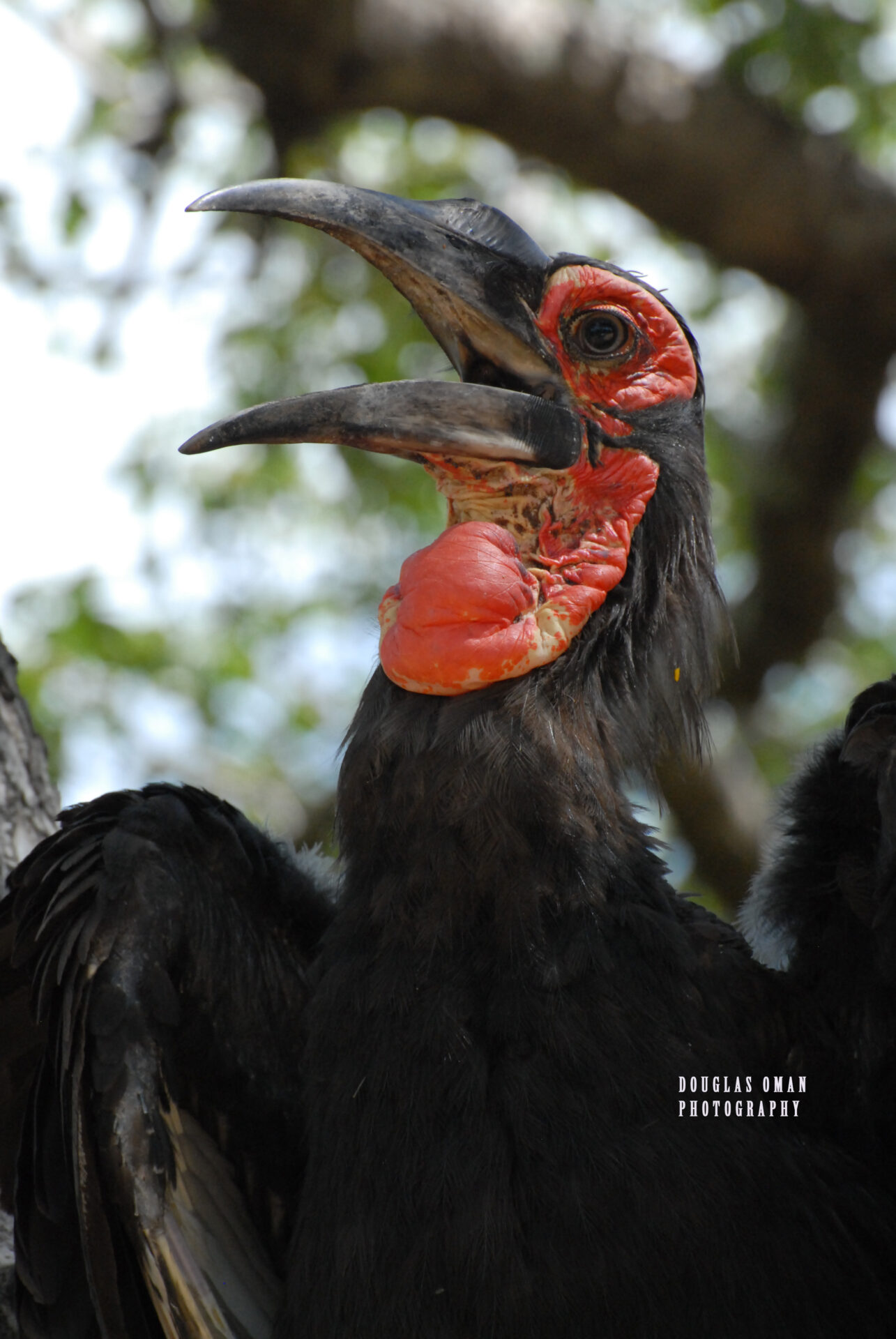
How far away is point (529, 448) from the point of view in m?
2.96

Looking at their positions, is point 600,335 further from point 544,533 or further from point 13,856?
point 13,856

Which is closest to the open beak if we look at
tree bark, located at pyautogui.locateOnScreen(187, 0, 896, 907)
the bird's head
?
the bird's head

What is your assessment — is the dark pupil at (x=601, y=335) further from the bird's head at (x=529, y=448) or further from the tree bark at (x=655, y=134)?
→ the tree bark at (x=655, y=134)

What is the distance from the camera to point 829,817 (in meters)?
2.82

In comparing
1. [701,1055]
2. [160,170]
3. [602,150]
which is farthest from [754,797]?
[701,1055]

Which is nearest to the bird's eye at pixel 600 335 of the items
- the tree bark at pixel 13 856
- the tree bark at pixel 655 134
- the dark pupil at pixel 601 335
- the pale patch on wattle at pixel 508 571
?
the dark pupil at pixel 601 335

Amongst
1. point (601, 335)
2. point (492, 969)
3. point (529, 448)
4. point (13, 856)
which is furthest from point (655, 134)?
point (492, 969)

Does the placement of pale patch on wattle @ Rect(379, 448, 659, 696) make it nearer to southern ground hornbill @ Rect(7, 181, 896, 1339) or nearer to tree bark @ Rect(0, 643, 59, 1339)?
southern ground hornbill @ Rect(7, 181, 896, 1339)

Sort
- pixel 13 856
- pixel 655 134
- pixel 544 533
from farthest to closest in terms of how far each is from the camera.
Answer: pixel 655 134
pixel 13 856
pixel 544 533

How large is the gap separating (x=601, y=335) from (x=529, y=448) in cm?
36

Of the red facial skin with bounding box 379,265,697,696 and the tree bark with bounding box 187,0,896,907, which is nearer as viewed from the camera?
the red facial skin with bounding box 379,265,697,696

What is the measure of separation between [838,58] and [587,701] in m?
4.26

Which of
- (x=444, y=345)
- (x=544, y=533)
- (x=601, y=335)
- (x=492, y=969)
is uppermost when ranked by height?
(x=444, y=345)

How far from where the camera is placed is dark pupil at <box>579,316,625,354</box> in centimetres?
312
